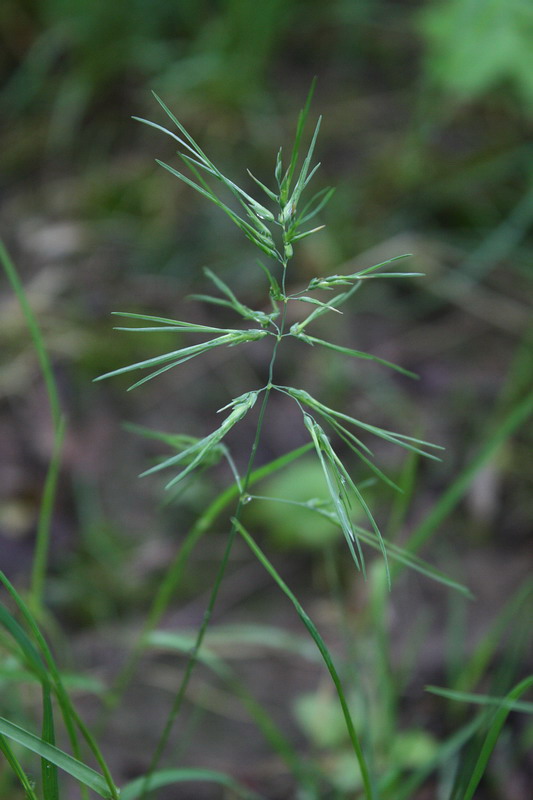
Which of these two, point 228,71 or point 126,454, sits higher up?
point 228,71

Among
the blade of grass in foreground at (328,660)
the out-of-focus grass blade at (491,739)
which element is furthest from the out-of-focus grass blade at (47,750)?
the out-of-focus grass blade at (491,739)

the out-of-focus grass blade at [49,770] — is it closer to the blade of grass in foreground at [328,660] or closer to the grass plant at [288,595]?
the grass plant at [288,595]

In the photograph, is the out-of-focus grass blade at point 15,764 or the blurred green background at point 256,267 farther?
the blurred green background at point 256,267

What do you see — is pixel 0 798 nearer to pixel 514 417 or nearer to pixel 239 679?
pixel 239 679

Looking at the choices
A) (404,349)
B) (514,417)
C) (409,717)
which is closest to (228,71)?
(404,349)

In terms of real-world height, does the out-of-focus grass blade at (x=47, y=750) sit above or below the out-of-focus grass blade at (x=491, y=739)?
above

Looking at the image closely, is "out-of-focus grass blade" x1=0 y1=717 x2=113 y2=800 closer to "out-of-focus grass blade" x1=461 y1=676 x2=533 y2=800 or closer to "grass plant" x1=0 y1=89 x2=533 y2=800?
"grass plant" x1=0 y1=89 x2=533 y2=800

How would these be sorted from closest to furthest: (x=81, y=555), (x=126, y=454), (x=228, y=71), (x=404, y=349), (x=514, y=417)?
(x=514, y=417) < (x=81, y=555) < (x=126, y=454) < (x=404, y=349) < (x=228, y=71)

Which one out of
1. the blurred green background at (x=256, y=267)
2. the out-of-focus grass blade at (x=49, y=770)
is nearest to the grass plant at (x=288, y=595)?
the out-of-focus grass blade at (x=49, y=770)

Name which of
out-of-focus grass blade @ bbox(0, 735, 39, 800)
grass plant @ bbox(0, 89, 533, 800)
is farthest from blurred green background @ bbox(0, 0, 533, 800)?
out-of-focus grass blade @ bbox(0, 735, 39, 800)
